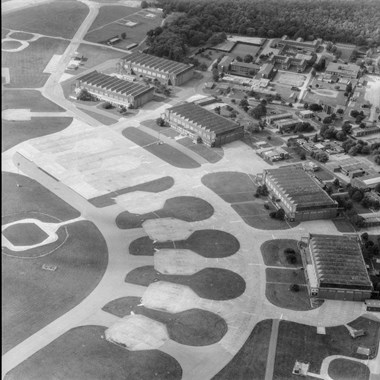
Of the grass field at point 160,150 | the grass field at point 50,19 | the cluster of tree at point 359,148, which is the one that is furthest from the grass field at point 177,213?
the grass field at point 50,19

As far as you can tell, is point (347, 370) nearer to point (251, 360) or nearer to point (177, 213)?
point (251, 360)

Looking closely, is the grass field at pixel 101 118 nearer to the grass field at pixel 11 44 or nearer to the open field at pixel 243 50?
the grass field at pixel 11 44

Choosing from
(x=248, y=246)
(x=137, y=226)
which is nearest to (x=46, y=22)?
(x=137, y=226)

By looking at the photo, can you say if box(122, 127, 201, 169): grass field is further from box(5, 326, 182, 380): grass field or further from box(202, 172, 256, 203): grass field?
box(5, 326, 182, 380): grass field

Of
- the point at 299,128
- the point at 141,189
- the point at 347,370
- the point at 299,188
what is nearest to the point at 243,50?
the point at 299,128

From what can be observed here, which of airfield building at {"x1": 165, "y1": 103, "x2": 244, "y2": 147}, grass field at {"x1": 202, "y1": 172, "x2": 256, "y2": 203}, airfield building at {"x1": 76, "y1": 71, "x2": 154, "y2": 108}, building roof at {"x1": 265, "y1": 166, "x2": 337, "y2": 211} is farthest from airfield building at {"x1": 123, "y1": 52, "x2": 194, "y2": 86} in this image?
building roof at {"x1": 265, "y1": 166, "x2": 337, "y2": 211}
